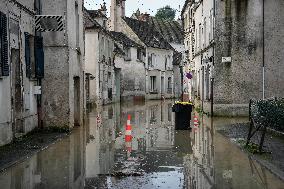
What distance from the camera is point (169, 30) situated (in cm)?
7575

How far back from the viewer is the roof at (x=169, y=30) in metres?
73.8

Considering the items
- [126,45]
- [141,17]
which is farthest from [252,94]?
[141,17]

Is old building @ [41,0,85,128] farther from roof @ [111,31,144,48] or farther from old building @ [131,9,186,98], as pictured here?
old building @ [131,9,186,98]

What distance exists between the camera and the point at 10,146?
545 inches

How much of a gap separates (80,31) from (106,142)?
8.54 metres

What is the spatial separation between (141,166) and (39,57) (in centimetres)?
881

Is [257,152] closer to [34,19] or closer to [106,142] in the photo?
[106,142]

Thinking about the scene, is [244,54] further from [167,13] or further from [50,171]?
[167,13]

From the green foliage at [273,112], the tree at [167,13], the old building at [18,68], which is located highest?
the tree at [167,13]

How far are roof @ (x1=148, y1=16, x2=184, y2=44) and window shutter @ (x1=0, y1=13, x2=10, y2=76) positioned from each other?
5971 cm

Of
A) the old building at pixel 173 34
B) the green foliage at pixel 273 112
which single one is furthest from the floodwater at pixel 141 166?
the old building at pixel 173 34

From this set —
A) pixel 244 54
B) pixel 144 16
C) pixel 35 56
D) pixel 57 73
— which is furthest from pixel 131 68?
pixel 35 56

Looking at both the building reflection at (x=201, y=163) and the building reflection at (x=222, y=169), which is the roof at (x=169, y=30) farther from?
the building reflection at (x=222, y=169)

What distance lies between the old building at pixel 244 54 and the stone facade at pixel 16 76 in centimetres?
1100
